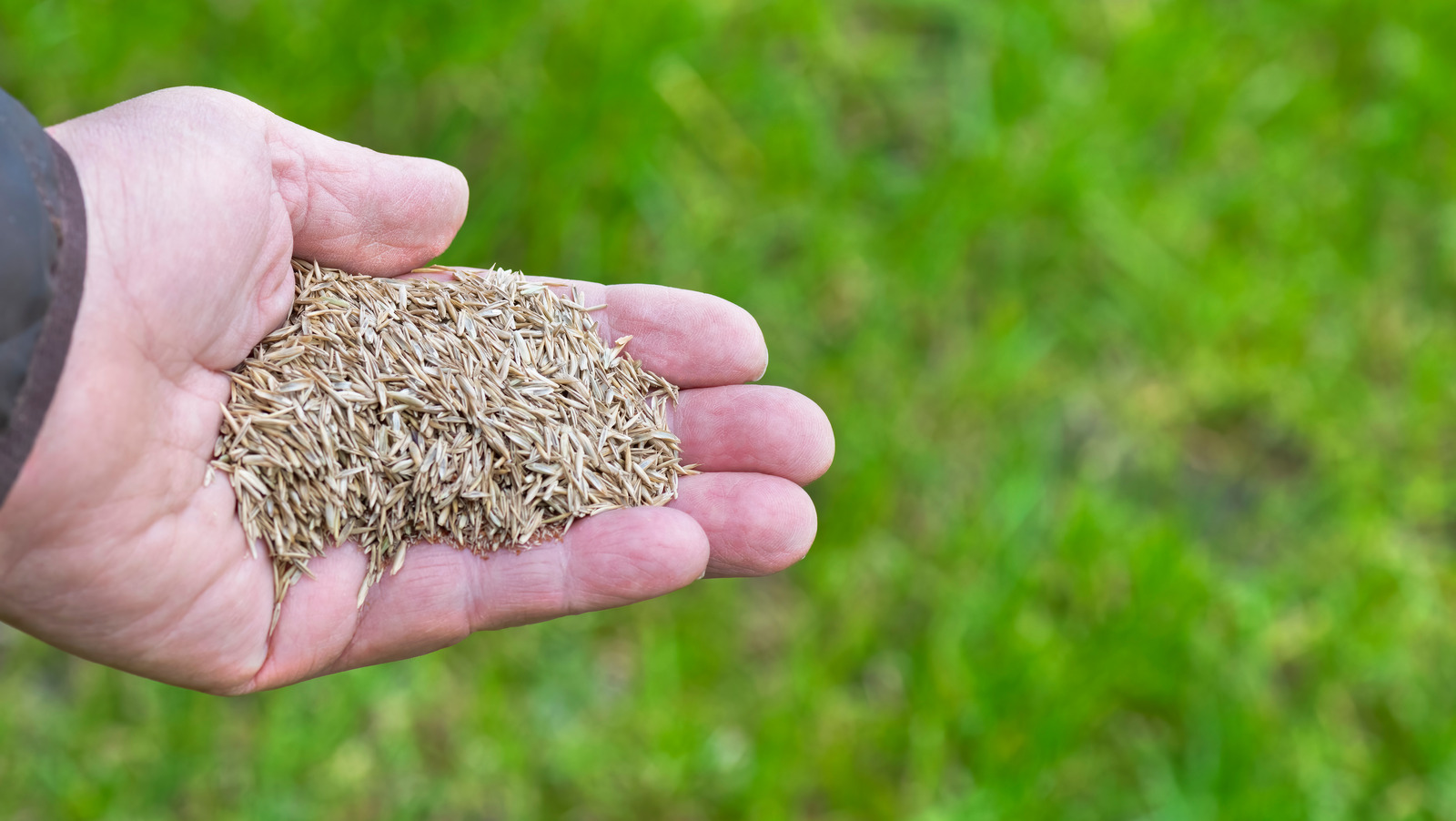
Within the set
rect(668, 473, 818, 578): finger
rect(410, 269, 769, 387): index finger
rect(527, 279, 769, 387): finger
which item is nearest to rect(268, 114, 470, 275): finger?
rect(410, 269, 769, 387): index finger

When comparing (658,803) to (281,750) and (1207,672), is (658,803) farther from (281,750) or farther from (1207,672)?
(1207,672)

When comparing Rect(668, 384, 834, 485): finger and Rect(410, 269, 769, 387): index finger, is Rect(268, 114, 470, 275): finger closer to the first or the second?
Rect(410, 269, 769, 387): index finger

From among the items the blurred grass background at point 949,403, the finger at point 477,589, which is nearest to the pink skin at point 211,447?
the finger at point 477,589

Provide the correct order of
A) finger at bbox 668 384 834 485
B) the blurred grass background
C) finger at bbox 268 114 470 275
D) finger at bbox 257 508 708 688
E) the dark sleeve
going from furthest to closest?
the blurred grass background
finger at bbox 668 384 834 485
finger at bbox 268 114 470 275
finger at bbox 257 508 708 688
the dark sleeve

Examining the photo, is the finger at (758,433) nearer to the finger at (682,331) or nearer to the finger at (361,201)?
the finger at (682,331)

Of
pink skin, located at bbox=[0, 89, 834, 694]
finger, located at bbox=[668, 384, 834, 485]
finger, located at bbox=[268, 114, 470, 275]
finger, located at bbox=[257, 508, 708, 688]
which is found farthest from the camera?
finger, located at bbox=[668, 384, 834, 485]

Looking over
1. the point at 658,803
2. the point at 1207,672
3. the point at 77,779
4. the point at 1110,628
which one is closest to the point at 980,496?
the point at 1110,628

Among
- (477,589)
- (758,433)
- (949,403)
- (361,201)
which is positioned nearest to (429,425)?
(477,589)

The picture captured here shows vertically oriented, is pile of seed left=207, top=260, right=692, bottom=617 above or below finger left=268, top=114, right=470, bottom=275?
below
